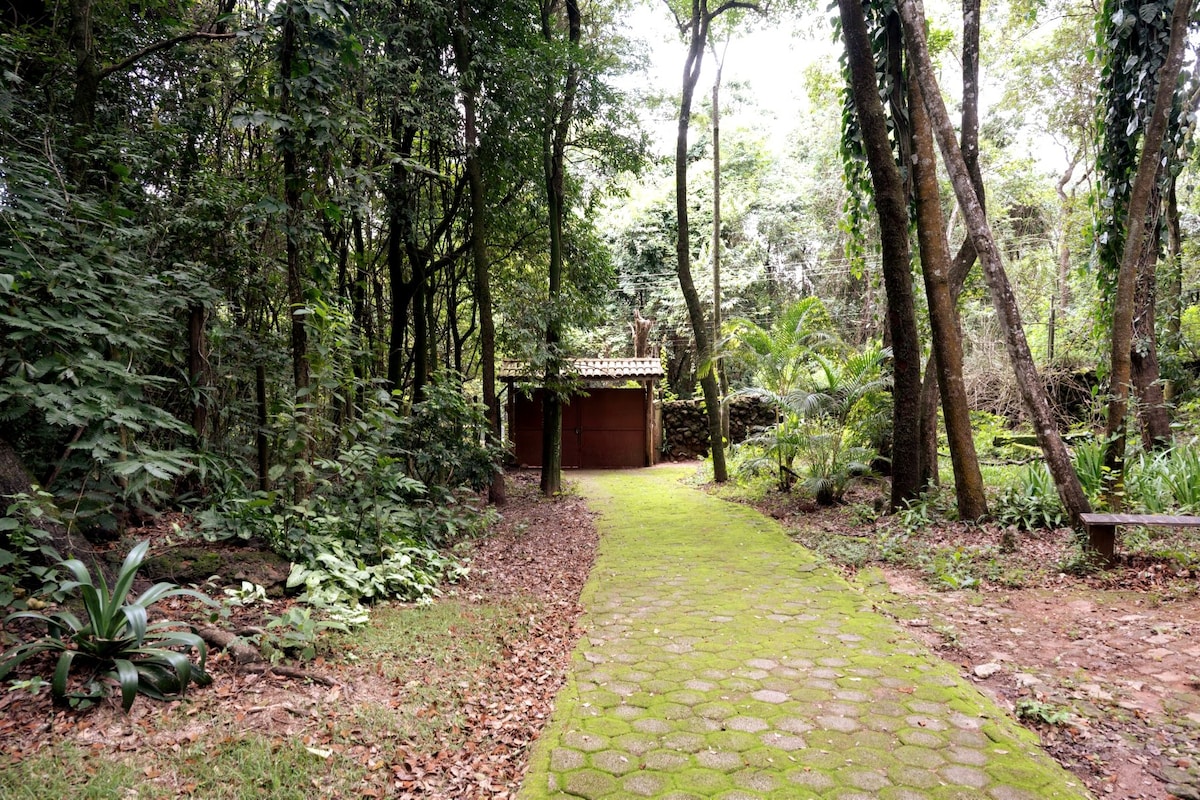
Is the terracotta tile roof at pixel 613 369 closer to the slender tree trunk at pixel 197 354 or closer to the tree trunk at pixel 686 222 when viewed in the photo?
the tree trunk at pixel 686 222

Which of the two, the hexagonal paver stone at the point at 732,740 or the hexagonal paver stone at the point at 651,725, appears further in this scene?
the hexagonal paver stone at the point at 651,725

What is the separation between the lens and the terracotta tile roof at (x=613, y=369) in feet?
54.6

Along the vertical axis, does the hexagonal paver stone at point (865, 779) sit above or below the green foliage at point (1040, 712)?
below

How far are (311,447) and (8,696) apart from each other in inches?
102

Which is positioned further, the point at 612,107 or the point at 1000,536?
the point at 612,107

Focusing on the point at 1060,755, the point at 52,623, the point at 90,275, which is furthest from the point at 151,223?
the point at 1060,755

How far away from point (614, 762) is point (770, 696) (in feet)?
3.41

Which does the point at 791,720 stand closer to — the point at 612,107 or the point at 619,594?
the point at 619,594

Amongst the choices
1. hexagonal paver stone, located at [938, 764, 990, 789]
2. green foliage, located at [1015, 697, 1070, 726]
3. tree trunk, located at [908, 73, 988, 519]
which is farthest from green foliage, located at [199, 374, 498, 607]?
tree trunk, located at [908, 73, 988, 519]

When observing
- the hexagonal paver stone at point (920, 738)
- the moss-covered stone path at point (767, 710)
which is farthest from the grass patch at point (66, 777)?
the hexagonal paver stone at point (920, 738)

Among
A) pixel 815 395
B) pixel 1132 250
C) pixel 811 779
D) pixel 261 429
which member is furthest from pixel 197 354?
pixel 1132 250

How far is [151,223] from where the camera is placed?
5.35 m

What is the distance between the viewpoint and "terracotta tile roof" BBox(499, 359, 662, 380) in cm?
1664

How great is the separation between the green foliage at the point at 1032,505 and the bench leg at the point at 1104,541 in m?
1.18
